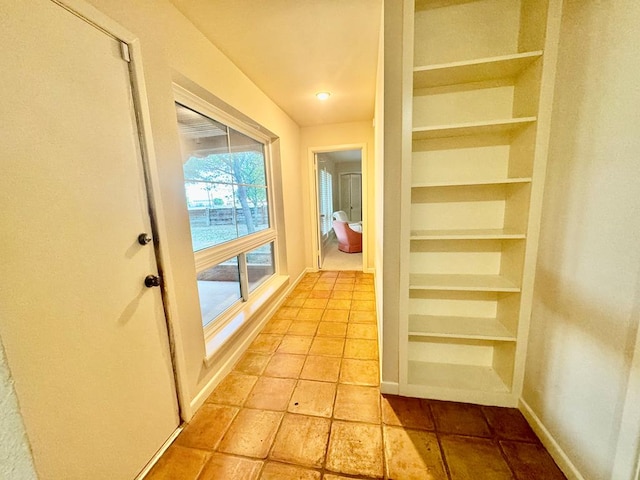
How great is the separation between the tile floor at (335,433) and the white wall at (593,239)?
0.86ft

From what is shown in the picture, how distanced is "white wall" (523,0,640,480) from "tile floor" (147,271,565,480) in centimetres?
26

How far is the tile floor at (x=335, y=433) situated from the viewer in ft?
3.70

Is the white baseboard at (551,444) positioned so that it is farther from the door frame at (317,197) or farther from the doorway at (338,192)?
the doorway at (338,192)

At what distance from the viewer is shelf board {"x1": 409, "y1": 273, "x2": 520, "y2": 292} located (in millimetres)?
1345

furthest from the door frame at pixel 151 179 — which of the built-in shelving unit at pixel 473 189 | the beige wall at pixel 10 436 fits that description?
the built-in shelving unit at pixel 473 189

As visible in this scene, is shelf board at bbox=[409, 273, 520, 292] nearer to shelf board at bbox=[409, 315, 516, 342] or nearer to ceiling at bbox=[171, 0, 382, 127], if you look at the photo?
shelf board at bbox=[409, 315, 516, 342]

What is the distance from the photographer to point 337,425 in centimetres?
134

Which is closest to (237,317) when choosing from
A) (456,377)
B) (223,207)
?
(223,207)

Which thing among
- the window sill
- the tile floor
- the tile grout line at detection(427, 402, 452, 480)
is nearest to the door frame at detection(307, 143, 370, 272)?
the window sill

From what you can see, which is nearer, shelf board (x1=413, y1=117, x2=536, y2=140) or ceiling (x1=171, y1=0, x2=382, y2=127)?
shelf board (x1=413, y1=117, x2=536, y2=140)

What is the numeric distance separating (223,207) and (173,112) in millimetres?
823

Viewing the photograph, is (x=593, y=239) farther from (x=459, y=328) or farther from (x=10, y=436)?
(x=10, y=436)

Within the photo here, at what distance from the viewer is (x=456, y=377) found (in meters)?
1.55

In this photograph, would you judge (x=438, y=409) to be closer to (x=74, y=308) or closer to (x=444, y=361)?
(x=444, y=361)
